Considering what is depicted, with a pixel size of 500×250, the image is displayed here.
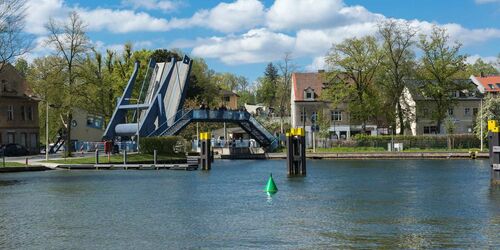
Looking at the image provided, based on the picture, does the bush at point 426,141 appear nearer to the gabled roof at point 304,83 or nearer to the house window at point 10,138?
the gabled roof at point 304,83

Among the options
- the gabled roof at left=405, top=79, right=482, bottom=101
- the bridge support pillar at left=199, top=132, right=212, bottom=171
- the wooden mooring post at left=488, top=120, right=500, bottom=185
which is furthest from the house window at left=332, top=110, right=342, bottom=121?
the wooden mooring post at left=488, top=120, right=500, bottom=185

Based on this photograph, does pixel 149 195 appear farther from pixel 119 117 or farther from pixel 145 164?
pixel 119 117

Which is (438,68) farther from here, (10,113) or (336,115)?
(10,113)

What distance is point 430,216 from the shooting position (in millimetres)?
25938

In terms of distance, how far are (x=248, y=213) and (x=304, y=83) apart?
79.5 m

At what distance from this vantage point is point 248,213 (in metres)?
27.3

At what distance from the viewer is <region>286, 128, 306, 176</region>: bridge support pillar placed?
156ft

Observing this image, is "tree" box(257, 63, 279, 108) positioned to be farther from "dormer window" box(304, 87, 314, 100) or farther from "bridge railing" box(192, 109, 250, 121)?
"bridge railing" box(192, 109, 250, 121)

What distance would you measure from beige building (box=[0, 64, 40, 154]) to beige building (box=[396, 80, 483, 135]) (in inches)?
2027

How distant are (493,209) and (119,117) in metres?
51.4

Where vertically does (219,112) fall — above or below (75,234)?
above

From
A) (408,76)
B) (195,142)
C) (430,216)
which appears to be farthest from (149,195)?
(408,76)

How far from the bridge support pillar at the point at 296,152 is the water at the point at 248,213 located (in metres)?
2.92

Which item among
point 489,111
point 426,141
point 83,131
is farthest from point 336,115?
point 83,131
